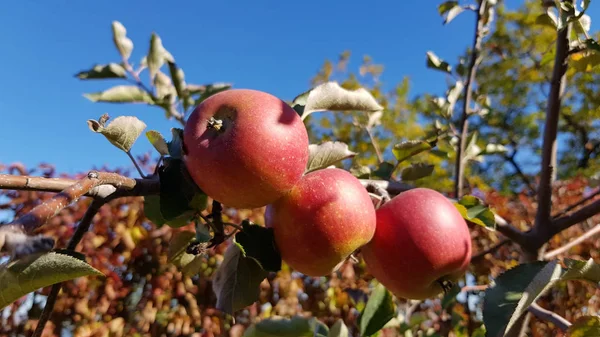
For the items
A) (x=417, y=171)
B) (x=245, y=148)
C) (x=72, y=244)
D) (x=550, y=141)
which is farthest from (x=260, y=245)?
(x=550, y=141)

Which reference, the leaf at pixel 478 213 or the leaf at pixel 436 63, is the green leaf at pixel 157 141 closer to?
the leaf at pixel 478 213

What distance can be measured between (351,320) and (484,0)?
1654mm

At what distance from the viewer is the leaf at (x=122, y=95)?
155 cm

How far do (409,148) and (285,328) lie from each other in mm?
582

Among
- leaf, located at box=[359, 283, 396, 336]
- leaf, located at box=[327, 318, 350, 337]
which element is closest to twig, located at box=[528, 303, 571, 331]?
leaf, located at box=[359, 283, 396, 336]

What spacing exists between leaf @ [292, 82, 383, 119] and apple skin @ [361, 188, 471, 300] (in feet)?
0.80

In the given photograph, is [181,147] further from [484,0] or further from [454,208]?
[484,0]

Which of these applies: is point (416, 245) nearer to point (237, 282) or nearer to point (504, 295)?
point (504, 295)

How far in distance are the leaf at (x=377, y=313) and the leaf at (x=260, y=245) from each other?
1.49 ft

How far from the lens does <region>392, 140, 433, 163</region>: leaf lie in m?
1.20

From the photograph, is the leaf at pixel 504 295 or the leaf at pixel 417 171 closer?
the leaf at pixel 504 295

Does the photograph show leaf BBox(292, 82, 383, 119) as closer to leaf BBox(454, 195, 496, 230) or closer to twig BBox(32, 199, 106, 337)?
leaf BBox(454, 195, 496, 230)

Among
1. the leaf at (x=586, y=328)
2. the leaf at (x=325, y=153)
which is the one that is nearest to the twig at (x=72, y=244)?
the leaf at (x=325, y=153)

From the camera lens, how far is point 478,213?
3.50 feet
